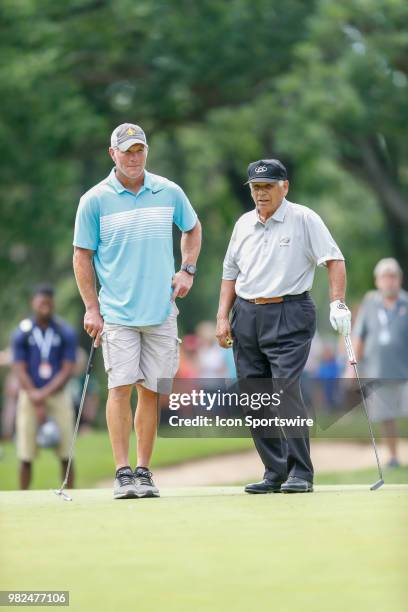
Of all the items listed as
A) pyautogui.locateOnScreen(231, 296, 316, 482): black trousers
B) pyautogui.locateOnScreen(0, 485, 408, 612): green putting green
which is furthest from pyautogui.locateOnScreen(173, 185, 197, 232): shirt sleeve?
pyautogui.locateOnScreen(0, 485, 408, 612): green putting green

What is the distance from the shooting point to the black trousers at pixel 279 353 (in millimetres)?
8484

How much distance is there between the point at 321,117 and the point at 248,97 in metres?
4.15

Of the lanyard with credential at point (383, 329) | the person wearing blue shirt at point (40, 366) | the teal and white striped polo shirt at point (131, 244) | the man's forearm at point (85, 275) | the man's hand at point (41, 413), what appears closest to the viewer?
the teal and white striped polo shirt at point (131, 244)

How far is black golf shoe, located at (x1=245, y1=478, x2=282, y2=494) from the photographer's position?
8.59 meters

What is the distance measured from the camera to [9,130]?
26.7m

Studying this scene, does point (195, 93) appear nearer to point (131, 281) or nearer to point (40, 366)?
point (40, 366)

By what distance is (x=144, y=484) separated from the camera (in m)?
8.42

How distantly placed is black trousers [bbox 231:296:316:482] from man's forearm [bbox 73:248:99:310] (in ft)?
2.73

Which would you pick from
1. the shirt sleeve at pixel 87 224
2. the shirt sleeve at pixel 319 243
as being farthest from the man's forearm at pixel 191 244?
the shirt sleeve at pixel 319 243

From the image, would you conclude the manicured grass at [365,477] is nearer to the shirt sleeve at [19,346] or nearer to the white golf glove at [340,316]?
the shirt sleeve at [19,346]

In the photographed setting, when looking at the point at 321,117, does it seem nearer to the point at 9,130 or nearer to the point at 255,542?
the point at 9,130

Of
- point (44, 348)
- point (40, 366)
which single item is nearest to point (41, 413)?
point (40, 366)

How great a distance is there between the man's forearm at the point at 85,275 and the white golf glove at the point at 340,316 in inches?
52.6

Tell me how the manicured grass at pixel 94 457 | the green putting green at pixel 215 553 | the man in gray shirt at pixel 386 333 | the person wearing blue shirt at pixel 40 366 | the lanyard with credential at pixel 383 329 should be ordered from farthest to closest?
the manicured grass at pixel 94 457
the lanyard with credential at pixel 383 329
the man in gray shirt at pixel 386 333
the person wearing blue shirt at pixel 40 366
the green putting green at pixel 215 553
